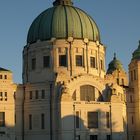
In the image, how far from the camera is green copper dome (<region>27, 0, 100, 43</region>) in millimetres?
95375

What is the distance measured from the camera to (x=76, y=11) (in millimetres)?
97688

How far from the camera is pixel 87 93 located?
90.0 meters

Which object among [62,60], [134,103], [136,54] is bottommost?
[134,103]

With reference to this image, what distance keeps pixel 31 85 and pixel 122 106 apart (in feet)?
54.0

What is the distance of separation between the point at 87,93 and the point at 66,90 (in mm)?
5624

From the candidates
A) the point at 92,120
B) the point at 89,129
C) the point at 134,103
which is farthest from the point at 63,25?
the point at 89,129

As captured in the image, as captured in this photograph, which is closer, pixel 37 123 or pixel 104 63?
pixel 37 123

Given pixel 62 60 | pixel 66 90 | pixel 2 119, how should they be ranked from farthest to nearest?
pixel 62 60 < pixel 66 90 < pixel 2 119

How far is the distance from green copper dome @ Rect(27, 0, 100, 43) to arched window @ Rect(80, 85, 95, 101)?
1081 centimetres

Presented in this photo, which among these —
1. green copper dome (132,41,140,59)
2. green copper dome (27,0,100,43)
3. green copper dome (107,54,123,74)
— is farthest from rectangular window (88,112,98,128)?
green copper dome (107,54,123,74)

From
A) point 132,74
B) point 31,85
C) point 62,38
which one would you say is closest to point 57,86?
point 31,85

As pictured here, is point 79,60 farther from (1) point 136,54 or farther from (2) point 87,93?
(1) point 136,54

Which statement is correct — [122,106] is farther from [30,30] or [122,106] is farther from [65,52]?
[30,30]

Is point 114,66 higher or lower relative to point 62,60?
higher
